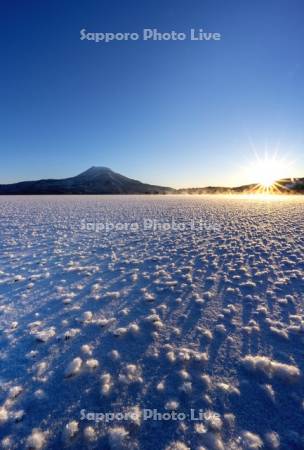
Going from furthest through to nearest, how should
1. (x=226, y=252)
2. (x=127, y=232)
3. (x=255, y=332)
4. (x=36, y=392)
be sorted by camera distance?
1. (x=127, y=232)
2. (x=226, y=252)
3. (x=255, y=332)
4. (x=36, y=392)

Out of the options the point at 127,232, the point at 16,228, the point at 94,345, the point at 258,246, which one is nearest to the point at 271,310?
the point at 94,345

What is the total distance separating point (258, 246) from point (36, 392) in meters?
8.87

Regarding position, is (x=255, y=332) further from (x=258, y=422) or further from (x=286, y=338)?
(x=258, y=422)

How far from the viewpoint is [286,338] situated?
12.4 feet

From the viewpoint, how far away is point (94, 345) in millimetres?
3660

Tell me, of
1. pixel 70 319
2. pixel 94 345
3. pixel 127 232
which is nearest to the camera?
pixel 94 345

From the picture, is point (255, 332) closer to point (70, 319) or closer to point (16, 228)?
point (70, 319)

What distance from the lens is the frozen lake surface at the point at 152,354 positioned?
2404 mm

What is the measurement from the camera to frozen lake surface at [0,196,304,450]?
94.7 inches

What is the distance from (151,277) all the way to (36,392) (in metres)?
3.94

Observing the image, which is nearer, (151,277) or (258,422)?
(258,422)

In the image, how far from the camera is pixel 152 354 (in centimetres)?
345

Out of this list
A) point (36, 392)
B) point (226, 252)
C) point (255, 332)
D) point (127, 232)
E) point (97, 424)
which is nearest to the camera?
point (97, 424)

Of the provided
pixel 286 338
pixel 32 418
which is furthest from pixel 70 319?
pixel 286 338
